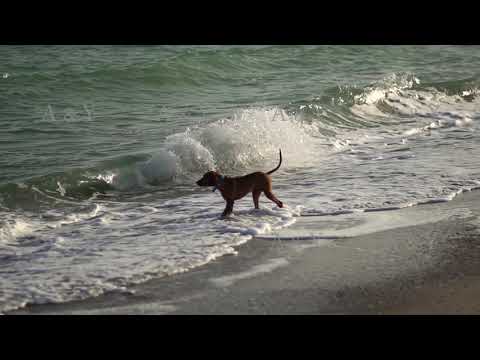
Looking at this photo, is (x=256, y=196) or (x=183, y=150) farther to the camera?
(x=183, y=150)

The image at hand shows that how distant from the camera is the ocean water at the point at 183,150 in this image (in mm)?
5676

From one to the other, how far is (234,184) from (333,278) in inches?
63.9

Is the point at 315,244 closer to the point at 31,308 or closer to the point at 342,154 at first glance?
the point at 31,308

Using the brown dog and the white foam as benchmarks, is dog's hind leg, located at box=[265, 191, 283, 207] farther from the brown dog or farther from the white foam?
the white foam

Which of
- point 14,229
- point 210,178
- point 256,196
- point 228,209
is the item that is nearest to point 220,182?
point 210,178

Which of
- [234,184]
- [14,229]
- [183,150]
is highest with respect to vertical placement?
[234,184]

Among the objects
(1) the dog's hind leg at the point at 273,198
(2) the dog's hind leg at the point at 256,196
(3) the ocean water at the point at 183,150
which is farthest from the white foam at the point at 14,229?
(1) the dog's hind leg at the point at 273,198

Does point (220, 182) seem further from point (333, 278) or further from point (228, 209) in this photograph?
point (333, 278)

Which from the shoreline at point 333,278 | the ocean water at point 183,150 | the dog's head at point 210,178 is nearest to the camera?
the shoreline at point 333,278

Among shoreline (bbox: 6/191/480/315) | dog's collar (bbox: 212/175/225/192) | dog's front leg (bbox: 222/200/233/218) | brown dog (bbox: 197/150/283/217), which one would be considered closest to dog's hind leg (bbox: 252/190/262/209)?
brown dog (bbox: 197/150/283/217)

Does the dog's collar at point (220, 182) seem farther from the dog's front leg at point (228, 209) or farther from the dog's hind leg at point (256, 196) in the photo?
the dog's hind leg at point (256, 196)

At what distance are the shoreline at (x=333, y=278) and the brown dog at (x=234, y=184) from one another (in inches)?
20.5

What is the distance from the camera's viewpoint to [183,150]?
8.90 meters
